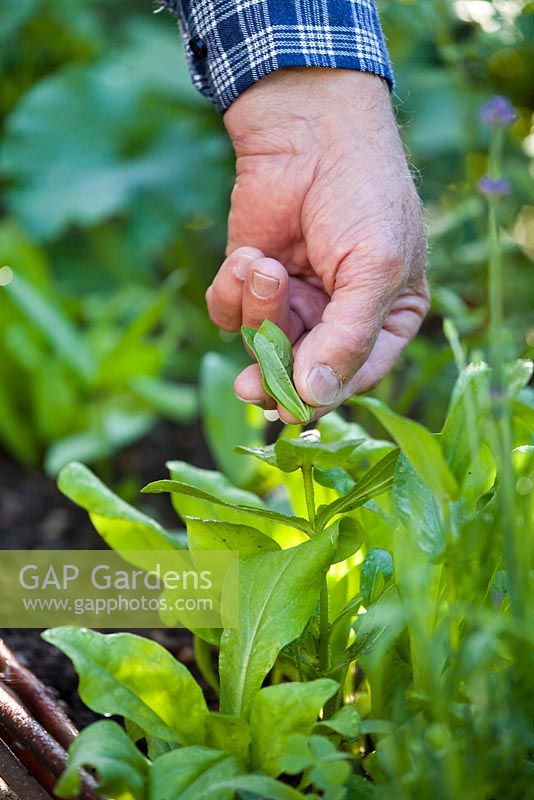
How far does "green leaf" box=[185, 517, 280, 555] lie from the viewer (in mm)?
747

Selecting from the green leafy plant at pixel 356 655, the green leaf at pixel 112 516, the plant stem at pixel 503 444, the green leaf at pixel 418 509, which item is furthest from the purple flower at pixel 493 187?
the green leaf at pixel 112 516

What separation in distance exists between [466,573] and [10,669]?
1.36 feet

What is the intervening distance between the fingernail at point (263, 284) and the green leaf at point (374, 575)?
0.26 meters

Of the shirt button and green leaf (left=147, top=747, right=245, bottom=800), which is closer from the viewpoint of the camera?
green leaf (left=147, top=747, right=245, bottom=800)

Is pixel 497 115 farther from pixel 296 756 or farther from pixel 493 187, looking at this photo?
pixel 296 756

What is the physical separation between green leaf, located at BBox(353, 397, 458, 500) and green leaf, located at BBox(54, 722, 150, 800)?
279 millimetres

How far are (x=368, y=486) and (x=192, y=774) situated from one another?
0.25 metres

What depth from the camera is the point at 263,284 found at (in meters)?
0.85

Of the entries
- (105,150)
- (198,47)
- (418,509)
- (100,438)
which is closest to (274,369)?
(418,509)

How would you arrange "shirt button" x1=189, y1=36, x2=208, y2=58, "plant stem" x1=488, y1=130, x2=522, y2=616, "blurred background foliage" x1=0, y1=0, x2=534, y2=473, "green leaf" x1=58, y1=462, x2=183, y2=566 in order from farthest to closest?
1. "blurred background foliage" x1=0, y1=0, x2=534, y2=473
2. "shirt button" x1=189, y1=36, x2=208, y2=58
3. "green leaf" x1=58, y1=462, x2=183, y2=566
4. "plant stem" x1=488, y1=130, x2=522, y2=616

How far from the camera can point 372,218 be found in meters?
0.82

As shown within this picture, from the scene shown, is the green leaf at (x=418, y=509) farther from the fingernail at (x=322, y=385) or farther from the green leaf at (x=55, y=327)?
the green leaf at (x=55, y=327)

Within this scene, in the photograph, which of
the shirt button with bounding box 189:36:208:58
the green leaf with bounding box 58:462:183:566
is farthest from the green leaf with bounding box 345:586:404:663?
the shirt button with bounding box 189:36:208:58

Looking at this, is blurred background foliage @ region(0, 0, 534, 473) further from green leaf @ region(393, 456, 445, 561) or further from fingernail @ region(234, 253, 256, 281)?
green leaf @ region(393, 456, 445, 561)
